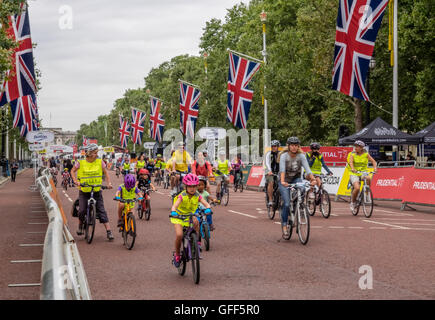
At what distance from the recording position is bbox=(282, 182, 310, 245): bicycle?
38.6 ft

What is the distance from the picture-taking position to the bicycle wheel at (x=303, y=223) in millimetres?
11727

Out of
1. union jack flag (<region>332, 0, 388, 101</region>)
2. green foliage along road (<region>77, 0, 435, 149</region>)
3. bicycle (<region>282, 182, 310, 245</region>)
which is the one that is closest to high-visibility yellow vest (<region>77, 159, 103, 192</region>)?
bicycle (<region>282, 182, 310, 245</region>)

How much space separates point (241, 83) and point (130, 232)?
83.4 ft

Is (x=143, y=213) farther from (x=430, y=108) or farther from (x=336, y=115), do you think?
(x=336, y=115)

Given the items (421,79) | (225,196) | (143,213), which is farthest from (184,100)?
(143,213)

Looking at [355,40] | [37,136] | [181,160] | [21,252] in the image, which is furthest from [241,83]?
[21,252]

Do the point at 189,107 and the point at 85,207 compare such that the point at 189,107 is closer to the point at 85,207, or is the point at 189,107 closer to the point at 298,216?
the point at 85,207

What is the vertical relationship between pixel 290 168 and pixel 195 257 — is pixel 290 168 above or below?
above

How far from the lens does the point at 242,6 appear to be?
221 feet

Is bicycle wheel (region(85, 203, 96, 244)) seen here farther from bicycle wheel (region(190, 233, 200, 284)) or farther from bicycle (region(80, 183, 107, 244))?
bicycle wheel (region(190, 233, 200, 284))

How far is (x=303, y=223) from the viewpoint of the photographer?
11.9 metres

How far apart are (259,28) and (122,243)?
46556 mm

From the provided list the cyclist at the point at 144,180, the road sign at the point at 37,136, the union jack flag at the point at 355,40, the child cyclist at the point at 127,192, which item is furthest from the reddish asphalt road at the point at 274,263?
the road sign at the point at 37,136

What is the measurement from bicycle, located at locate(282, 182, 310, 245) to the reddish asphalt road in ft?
0.62
